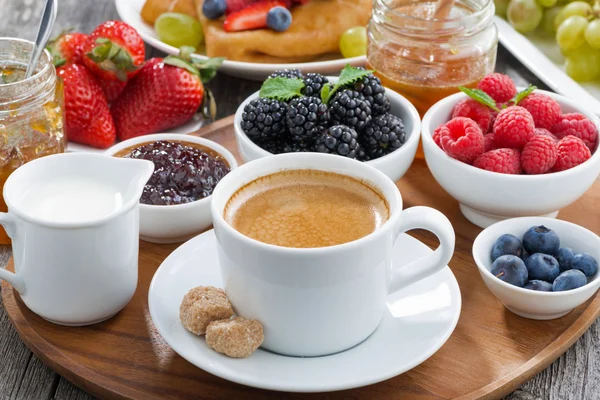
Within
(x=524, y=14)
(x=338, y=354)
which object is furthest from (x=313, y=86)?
(x=524, y=14)

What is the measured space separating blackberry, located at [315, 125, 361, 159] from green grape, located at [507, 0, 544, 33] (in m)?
1.25

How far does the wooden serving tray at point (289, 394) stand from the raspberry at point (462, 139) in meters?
0.27

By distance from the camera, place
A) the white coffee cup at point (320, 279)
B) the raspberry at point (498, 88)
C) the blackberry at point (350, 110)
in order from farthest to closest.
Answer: the raspberry at point (498, 88), the blackberry at point (350, 110), the white coffee cup at point (320, 279)

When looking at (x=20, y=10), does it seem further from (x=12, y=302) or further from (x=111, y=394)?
(x=111, y=394)

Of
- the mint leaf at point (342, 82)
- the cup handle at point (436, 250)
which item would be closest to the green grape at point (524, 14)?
the mint leaf at point (342, 82)

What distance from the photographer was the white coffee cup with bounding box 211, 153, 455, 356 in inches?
52.7

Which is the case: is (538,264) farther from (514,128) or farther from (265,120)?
(265,120)

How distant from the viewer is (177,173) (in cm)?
187

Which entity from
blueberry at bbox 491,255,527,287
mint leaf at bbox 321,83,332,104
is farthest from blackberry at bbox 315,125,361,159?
blueberry at bbox 491,255,527,287

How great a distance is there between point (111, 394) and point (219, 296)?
9.9 inches

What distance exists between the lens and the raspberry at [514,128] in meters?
1.81

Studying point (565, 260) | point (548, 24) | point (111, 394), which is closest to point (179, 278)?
point (111, 394)

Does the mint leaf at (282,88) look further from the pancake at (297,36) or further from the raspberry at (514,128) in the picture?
the pancake at (297,36)

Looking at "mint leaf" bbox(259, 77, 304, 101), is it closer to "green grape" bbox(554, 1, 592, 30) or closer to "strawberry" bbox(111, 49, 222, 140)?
"strawberry" bbox(111, 49, 222, 140)
